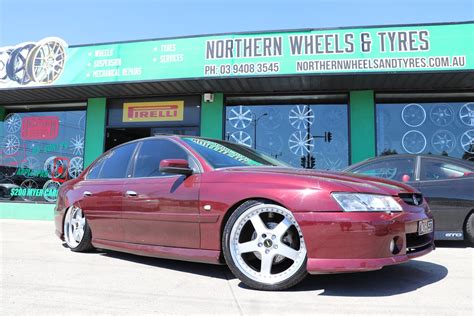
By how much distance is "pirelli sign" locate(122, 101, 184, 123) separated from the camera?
10062mm

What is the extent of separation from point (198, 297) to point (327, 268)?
0.99 metres

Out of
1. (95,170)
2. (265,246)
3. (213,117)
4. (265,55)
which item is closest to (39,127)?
(213,117)

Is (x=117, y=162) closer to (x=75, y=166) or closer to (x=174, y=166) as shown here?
(x=174, y=166)

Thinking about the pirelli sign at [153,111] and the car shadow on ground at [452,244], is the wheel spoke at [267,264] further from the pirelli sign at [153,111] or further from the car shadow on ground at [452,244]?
the pirelli sign at [153,111]

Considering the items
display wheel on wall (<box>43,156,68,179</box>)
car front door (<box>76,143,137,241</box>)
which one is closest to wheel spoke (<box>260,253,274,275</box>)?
car front door (<box>76,143,137,241</box>)

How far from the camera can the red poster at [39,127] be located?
11.2 meters

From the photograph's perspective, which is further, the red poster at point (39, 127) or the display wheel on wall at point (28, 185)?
the red poster at point (39, 127)

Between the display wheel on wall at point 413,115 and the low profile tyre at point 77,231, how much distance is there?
24.4ft

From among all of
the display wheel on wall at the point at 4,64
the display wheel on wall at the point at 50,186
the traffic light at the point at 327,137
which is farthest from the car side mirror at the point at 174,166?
the display wheel on wall at the point at 4,64

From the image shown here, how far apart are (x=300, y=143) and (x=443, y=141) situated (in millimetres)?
3228

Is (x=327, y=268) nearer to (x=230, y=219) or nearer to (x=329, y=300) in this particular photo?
(x=329, y=300)

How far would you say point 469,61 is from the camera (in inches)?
298

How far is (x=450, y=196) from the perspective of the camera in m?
5.48

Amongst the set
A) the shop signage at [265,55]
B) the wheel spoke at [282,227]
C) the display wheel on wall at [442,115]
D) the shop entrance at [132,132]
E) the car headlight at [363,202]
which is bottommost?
the wheel spoke at [282,227]
